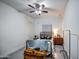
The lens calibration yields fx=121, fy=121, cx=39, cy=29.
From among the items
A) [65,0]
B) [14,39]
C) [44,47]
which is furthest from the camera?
[14,39]

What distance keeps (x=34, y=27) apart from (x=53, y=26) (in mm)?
1959

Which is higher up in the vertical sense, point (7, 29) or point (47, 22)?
point (47, 22)

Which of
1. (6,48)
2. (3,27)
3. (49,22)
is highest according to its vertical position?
(49,22)

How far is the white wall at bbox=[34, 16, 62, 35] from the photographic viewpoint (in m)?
11.7

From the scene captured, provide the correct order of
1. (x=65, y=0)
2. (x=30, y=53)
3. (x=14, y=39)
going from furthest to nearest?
(x=14, y=39) < (x=65, y=0) < (x=30, y=53)

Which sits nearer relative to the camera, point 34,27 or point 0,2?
point 0,2

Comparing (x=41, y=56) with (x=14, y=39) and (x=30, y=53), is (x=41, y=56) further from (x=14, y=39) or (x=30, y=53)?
A: (x=14, y=39)

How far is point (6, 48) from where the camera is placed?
21.0 feet

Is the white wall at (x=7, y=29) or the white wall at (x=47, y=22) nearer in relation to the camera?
the white wall at (x=7, y=29)

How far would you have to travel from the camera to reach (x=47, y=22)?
1195 centimetres

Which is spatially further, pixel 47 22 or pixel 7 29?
pixel 47 22

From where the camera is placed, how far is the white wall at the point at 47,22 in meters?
11.7

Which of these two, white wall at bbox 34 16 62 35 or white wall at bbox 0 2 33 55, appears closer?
white wall at bbox 0 2 33 55

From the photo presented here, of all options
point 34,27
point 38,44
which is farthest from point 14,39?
point 34,27
